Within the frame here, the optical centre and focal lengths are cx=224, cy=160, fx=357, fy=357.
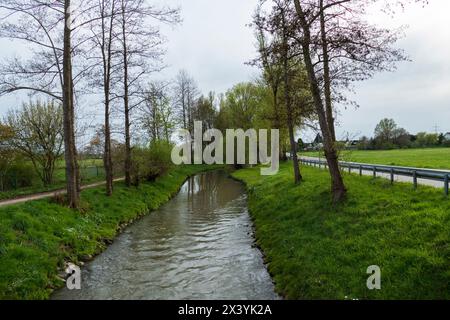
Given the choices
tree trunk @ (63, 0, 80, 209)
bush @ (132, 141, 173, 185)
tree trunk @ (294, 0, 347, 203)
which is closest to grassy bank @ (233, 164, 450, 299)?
tree trunk @ (294, 0, 347, 203)

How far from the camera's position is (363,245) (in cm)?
841

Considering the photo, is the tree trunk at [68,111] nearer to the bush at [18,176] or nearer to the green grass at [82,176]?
the green grass at [82,176]

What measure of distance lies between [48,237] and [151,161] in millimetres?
16544

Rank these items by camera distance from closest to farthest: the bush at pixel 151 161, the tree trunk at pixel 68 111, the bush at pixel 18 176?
the tree trunk at pixel 68 111 → the bush at pixel 151 161 → the bush at pixel 18 176

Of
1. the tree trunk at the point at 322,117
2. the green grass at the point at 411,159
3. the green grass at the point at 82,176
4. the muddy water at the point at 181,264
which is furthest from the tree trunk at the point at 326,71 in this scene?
the green grass at the point at 82,176

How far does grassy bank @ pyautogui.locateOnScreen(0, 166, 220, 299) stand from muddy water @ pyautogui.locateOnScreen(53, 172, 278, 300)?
1.87 ft

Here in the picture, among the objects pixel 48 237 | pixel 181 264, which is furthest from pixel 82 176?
pixel 181 264

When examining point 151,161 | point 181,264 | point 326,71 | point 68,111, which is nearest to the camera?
point 181,264

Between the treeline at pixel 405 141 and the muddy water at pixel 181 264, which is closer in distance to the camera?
the muddy water at pixel 181 264

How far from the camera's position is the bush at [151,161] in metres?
24.6

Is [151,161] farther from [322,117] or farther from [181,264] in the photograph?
[181,264]

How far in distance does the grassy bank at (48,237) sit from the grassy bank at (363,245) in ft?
18.7

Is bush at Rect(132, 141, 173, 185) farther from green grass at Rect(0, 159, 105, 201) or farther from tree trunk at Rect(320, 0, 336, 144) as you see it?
tree trunk at Rect(320, 0, 336, 144)
